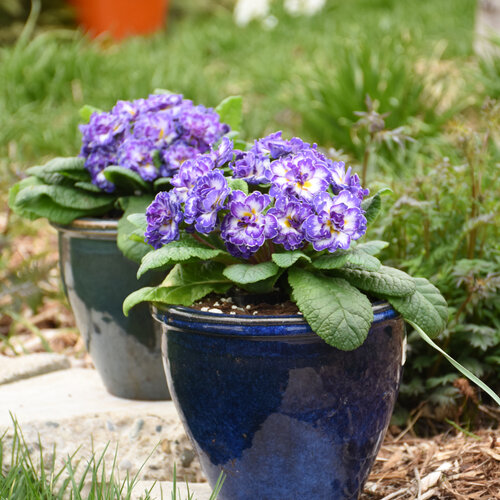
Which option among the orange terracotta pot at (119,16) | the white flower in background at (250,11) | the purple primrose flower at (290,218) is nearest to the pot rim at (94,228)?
the purple primrose flower at (290,218)

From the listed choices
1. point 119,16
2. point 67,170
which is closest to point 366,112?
point 67,170

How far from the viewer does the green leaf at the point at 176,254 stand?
1419 mm

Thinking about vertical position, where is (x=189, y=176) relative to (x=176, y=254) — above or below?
above

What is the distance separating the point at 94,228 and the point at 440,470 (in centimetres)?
112

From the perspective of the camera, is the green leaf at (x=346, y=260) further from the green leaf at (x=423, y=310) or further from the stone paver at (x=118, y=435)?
the stone paver at (x=118, y=435)

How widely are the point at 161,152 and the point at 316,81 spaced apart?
222 centimetres

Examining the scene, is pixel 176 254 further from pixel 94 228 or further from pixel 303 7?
pixel 303 7

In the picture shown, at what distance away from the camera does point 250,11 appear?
8.20 metres

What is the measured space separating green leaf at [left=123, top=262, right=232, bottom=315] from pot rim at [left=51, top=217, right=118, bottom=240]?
476 millimetres

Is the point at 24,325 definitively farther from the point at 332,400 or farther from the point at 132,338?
the point at 332,400

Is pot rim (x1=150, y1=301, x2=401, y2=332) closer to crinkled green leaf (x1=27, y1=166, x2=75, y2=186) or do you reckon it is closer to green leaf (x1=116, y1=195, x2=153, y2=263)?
green leaf (x1=116, y1=195, x2=153, y2=263)

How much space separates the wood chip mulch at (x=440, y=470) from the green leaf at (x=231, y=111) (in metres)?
1.07

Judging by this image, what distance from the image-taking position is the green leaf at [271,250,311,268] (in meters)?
1.38

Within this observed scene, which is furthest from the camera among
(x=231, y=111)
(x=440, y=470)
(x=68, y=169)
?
(x=231, y=111)
